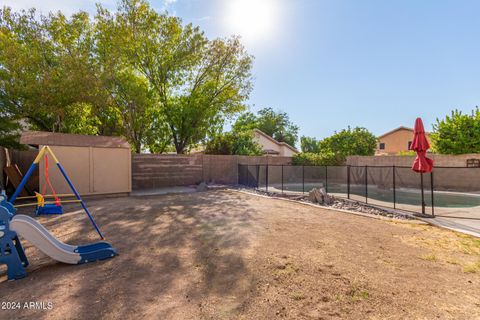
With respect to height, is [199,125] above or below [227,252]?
above

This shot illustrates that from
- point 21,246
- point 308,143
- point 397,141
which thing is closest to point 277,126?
point 308,143

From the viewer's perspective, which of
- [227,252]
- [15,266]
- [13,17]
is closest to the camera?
[15,266]

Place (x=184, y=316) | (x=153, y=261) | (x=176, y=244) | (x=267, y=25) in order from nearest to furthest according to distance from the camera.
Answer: (x=184, y=316) → (x=153, y=261) → (x=176, y=244) → (x=267, y=25)

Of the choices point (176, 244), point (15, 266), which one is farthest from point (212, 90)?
point (15, 266)

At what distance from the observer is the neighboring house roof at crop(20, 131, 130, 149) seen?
9.17m

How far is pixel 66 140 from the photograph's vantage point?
9625mm

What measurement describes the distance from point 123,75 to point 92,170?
669 cm

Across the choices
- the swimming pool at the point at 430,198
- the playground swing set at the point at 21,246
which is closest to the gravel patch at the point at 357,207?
the swimming pool at the point at 430,198

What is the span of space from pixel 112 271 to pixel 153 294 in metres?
1.00

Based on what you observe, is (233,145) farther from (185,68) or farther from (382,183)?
(382,183)

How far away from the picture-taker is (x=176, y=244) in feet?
15.3

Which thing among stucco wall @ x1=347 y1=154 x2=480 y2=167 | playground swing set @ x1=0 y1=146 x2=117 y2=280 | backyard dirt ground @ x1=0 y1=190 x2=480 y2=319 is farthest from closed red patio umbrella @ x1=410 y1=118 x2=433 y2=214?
stucco wall @ x1=347 y1=154 x2=480 y2=167

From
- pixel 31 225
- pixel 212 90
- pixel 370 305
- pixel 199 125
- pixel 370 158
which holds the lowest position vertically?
pixel 370 305

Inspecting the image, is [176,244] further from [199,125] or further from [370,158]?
[370,158]
